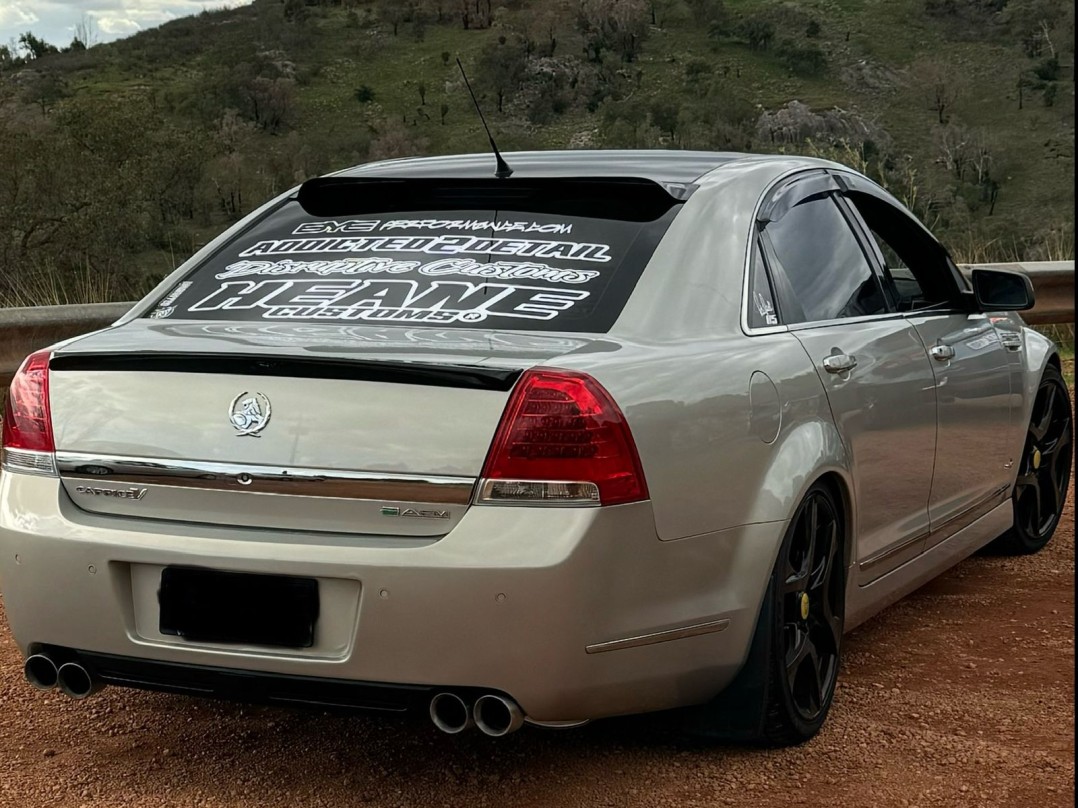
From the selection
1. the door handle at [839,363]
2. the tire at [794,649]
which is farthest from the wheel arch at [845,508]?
the door handle at [839,363]

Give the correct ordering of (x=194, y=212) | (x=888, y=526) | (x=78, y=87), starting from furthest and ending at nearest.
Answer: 1. (x=78, y=87)
2. (x=194, y=212)
3. (x=888, y=526)

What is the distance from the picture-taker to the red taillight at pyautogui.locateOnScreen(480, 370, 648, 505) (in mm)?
2973

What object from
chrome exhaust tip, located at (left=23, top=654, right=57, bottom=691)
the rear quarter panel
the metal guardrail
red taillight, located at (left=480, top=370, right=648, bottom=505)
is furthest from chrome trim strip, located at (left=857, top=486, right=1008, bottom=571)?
the metal guardrail

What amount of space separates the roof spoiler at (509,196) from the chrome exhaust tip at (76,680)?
4.67 ft

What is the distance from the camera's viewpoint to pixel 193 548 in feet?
10.2

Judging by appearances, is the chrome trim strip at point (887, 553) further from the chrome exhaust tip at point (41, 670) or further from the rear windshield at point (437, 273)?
the chrome exhaust tip at point (41, 670)

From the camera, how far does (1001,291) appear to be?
505 centimetres

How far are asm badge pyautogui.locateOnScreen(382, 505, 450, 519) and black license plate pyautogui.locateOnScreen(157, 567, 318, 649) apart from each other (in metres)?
0.23

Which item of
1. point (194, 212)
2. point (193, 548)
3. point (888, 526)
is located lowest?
point (194, 212)

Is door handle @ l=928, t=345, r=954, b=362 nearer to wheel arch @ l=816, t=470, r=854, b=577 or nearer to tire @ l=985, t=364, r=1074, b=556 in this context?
wheel arch @ l=816, t=470, r=854, b=577

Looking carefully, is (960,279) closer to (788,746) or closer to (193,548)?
(788,746)

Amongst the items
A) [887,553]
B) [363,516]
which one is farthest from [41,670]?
[887,553]

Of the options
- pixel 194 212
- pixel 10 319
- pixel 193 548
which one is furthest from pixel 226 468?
pixel 194 212

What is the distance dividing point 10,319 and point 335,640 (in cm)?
508
